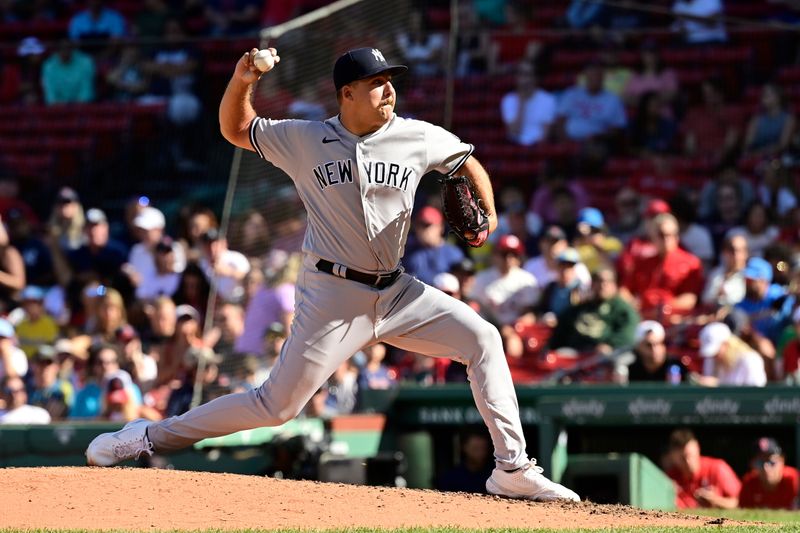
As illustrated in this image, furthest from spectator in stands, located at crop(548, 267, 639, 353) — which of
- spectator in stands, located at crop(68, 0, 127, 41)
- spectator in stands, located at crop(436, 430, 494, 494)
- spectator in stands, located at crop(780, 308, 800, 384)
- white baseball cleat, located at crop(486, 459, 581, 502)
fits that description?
spectator in stands, located at crop(68, 0, 127, 41)

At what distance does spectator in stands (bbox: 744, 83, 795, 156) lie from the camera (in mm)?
12398

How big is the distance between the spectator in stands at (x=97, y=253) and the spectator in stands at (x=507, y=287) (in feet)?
12.1

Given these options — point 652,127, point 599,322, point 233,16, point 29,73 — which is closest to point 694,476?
point 599,322

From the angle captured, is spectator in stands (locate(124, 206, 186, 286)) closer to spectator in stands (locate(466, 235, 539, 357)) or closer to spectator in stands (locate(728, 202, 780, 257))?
spectator in stands (locate(466, 235, 539, 357))

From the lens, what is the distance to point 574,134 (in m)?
13.2

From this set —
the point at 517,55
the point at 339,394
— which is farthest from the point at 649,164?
the point at 339,394

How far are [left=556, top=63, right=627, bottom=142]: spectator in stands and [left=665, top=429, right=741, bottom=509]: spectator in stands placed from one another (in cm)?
460

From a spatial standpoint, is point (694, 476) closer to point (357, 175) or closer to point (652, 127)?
point (357, 175)

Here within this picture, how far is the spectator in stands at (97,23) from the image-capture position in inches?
654

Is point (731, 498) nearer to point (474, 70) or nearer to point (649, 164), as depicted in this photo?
point (649, 164)

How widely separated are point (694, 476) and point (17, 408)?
5.03m

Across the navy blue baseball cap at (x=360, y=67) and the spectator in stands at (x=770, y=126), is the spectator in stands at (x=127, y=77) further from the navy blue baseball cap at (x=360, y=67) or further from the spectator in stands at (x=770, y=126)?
the navy blue baseball cap at (x=360, y=67)

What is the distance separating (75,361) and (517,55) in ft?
16.2

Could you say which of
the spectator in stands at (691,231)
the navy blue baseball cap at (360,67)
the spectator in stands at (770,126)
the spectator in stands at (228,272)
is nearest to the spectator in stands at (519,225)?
the spectator in stands at (691,231)
